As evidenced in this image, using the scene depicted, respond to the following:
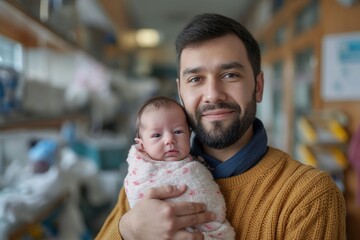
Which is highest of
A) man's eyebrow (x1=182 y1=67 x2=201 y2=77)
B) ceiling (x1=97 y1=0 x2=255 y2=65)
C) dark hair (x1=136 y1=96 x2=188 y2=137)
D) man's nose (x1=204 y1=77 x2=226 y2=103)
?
ceiling (x1=97 y1=0 x2=255 y2=65)

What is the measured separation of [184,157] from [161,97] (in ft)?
0.60

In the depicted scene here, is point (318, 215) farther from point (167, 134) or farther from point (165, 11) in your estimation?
point (165, 11)

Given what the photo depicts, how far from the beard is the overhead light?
20.2ft

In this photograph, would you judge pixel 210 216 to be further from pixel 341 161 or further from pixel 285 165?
pixel 341 161

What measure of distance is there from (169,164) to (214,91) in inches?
8.6

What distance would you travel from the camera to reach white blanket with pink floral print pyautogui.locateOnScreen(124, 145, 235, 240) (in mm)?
860

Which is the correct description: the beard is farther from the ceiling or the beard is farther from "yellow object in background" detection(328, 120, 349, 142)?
the ceiling

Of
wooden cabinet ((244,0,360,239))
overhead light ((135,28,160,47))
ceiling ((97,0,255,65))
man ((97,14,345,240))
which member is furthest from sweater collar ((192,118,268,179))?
overhead light ((135,28,160,47))

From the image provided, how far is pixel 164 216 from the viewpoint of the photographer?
32.5 inches

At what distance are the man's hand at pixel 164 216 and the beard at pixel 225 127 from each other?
5.9 inches

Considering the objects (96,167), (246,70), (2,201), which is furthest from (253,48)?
(96,167)

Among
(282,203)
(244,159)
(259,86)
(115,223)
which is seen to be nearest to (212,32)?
(259,86)

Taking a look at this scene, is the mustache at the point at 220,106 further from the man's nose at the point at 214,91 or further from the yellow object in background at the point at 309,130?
the yellow object in background at the point at 309,130

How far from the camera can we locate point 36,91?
177cm
